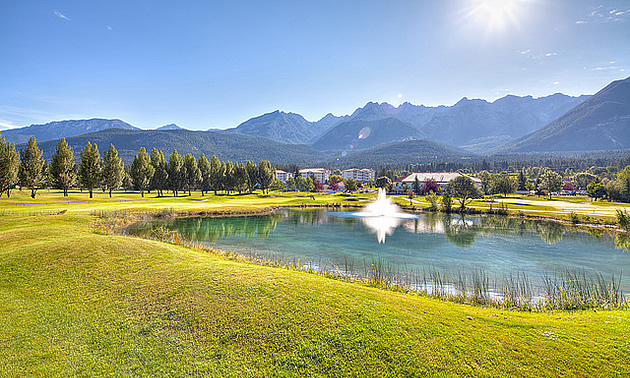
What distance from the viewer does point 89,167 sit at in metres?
64.0

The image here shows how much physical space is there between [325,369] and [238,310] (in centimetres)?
336

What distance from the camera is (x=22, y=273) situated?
37.2 feet

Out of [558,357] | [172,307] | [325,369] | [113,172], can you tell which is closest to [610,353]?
[558,357]

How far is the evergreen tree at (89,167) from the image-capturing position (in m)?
63.2

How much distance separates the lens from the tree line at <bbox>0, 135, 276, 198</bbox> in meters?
53.6

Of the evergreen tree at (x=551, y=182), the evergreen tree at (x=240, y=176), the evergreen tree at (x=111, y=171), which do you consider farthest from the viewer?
the evergreen tree at (x=240, y=176)

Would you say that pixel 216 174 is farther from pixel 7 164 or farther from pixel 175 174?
pixel 7 164

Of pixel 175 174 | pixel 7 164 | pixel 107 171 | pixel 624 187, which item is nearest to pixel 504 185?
pixel 624 187

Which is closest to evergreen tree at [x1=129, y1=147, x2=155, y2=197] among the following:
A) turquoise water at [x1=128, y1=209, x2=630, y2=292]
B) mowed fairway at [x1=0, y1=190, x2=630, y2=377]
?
turquoise water at [x1=128, y1=209, x2=630, y2=292]

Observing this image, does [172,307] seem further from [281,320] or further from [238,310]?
[281,320]

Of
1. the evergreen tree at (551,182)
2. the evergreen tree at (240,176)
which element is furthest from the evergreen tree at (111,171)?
the evergreen tree at (551,182)

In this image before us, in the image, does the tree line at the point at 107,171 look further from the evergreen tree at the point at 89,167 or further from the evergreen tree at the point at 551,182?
the evergreen tree at the point at 551,182

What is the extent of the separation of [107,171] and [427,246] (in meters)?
74.7

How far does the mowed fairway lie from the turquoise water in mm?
10310
